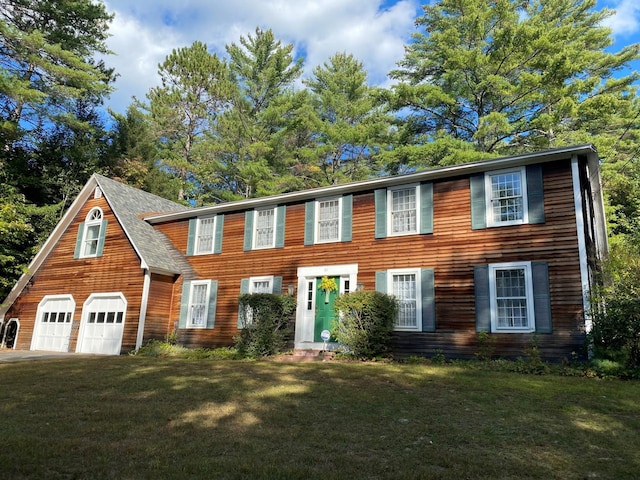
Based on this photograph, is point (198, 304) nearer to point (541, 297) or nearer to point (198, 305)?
point (198, 305)

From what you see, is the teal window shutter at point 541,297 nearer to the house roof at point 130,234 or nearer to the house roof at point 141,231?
the house roof at point 130,234

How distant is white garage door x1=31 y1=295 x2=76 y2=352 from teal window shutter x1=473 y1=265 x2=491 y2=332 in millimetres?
15142

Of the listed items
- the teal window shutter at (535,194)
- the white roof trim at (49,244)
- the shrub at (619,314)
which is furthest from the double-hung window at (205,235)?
the shrub at (619,314)

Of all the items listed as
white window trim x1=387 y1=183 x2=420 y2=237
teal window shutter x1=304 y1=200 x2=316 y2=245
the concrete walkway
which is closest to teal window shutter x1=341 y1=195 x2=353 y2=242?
teal window shutter x1=304 y1=200 x2=316 y2=245

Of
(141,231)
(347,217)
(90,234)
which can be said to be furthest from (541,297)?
(90,234)

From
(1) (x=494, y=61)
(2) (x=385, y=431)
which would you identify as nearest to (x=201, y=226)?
(2) (x=385, y=431)

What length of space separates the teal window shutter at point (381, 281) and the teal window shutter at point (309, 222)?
2.76m

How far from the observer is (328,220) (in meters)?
15.2

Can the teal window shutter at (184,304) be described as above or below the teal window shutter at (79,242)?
below

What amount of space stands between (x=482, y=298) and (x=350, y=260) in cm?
423

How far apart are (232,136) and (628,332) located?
26.3 m

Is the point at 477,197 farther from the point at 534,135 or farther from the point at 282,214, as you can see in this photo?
the point at 534,135

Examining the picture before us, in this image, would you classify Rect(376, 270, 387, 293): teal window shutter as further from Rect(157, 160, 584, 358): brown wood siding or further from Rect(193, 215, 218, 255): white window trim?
→ Rect(193, 215, 218, 255): white window trim

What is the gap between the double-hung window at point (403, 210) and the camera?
540 inches
